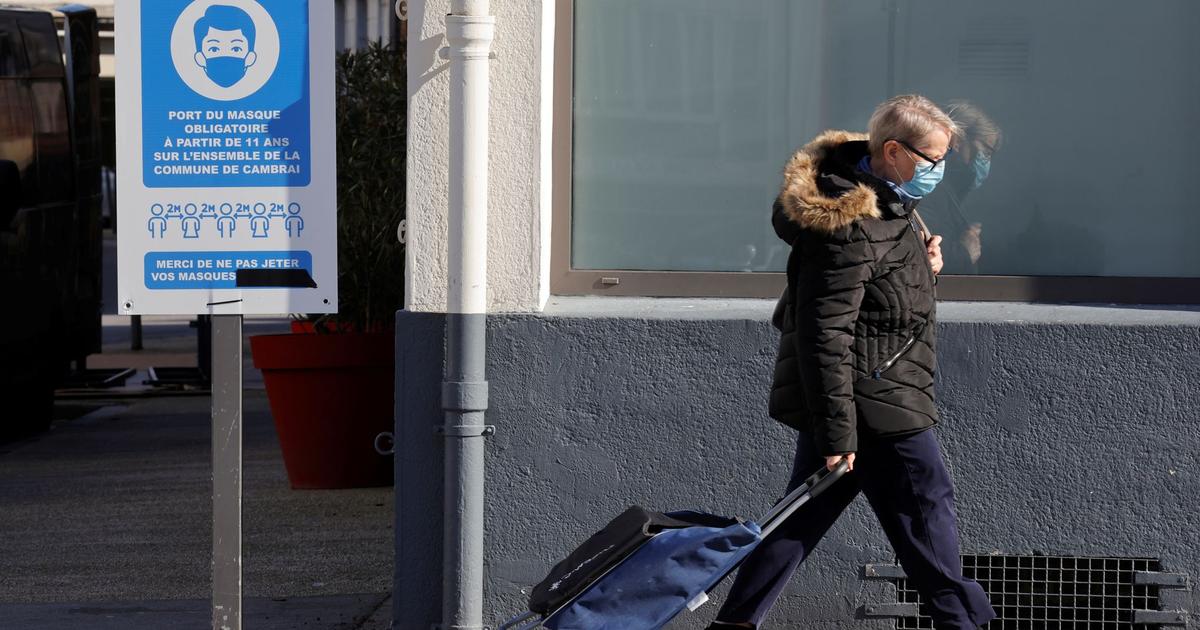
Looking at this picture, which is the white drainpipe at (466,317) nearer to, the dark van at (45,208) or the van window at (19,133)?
the dark van at (45,208)

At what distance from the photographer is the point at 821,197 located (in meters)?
4.28

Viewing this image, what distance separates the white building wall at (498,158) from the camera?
16.9ft

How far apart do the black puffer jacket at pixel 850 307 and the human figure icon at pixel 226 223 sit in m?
1.53

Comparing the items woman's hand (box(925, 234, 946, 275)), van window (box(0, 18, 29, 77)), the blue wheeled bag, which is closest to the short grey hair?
woman's hand (box(925, 234, 946, 275))

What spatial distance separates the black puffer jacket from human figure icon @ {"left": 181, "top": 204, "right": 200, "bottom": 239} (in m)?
1.63

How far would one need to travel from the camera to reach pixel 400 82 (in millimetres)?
8172

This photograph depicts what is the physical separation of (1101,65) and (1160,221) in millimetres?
595

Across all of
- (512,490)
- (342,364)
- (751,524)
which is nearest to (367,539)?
(342,364)

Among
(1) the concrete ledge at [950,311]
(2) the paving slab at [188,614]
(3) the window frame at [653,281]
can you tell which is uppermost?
(3) the window frame at [653,281]

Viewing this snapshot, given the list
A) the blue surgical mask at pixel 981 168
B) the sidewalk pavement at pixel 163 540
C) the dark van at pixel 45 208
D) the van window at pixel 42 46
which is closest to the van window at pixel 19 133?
the dark van at pixel 45 208

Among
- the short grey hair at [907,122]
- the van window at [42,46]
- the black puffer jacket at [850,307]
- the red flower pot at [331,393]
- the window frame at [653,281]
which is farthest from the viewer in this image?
the van window at [42,46]

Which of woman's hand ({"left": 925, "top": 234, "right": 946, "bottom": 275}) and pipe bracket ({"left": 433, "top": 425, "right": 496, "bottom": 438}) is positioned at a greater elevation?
woman's hand ({"left": 925, "top": 234, "right": 946, "bottom": 275})

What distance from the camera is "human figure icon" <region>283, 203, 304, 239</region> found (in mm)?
4453

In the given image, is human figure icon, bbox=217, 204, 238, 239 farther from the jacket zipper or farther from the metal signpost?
the jacket zipper
